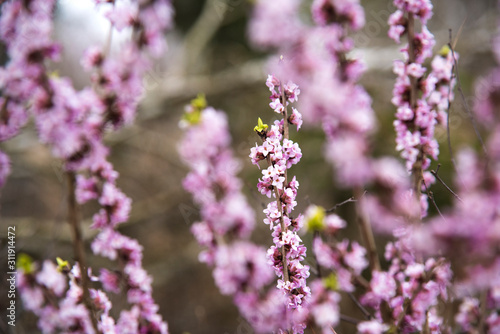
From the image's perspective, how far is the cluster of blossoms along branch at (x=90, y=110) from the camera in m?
0.96

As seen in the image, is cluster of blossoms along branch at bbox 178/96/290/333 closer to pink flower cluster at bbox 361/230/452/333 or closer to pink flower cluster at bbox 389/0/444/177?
pink flower cluster at bbox 361/230/452/333

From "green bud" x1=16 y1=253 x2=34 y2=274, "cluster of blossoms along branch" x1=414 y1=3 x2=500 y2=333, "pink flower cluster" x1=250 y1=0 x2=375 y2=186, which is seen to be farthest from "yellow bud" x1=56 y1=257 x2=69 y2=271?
"cluster of blossoms along branch" x1=414 y1=3 x2=500 y2=333

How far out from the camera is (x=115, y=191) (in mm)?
1183

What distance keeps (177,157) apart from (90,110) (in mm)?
4996

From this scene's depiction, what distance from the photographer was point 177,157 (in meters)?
5.98

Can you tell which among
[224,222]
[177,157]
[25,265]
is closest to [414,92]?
[224,222]

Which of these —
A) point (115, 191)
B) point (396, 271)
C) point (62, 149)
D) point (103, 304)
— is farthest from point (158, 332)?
point (396, 271)

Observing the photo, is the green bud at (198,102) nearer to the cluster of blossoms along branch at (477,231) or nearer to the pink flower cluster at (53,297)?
the pink flower cluster at (53,297)

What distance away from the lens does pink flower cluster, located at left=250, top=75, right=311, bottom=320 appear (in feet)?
3.03

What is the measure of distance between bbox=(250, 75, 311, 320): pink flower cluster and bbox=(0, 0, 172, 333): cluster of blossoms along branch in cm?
43

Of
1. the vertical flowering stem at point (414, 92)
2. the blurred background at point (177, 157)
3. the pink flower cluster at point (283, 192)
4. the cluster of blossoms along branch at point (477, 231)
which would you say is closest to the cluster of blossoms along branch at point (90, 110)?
the pink flower cluster at point (283, 192)

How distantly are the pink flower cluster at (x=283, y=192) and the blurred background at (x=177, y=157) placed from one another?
7.56ft

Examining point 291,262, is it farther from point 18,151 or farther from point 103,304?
point 18,151

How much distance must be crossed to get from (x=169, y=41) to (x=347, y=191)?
4.92 metres
